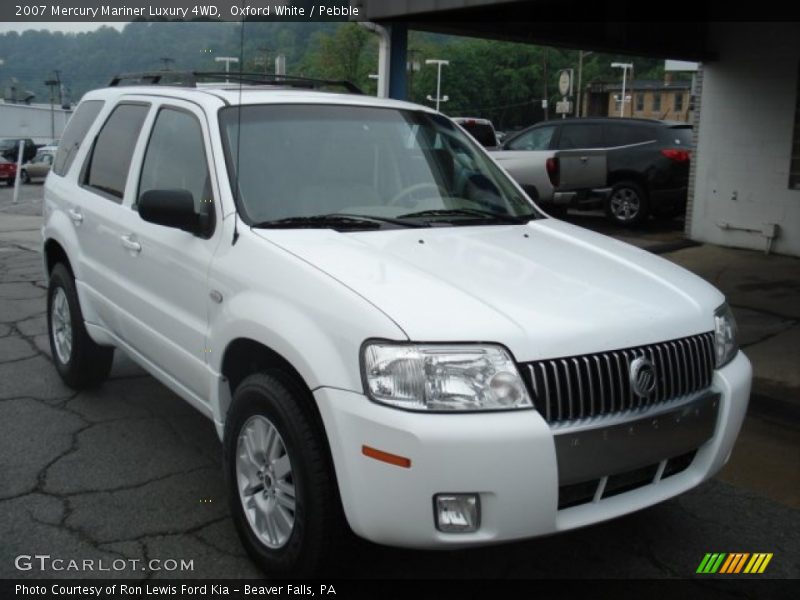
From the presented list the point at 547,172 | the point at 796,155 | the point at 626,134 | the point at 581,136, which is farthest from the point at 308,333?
the point at 581,136

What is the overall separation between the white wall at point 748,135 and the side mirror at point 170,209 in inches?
369

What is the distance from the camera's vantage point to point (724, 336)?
3439mm

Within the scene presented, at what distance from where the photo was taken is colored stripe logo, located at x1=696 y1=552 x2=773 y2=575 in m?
3.47

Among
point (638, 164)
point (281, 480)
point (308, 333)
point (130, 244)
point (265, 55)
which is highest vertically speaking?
point (265, 55)

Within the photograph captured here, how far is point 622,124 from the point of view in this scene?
14961 millimetres

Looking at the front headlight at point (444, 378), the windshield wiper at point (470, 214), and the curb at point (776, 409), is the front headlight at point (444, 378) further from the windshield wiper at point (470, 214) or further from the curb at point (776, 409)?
the curb at point (776, 409)

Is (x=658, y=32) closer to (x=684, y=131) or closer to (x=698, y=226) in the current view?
(x=698, y=226)

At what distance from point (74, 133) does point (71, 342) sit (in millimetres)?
1400

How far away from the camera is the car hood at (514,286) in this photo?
9.27 feet

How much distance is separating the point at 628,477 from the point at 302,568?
120 centimetres

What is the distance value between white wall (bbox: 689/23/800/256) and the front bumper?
9579 mm

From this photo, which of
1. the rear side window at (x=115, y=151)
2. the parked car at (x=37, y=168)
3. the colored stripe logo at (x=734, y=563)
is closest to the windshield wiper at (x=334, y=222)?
the rear side window at (x=115, y=151)

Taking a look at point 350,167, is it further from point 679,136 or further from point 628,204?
point 679,136

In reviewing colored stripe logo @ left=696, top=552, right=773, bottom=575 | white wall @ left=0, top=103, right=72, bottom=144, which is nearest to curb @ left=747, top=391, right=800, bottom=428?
colored stripe logo @ left=696, top=552, right=773, bottom=575
